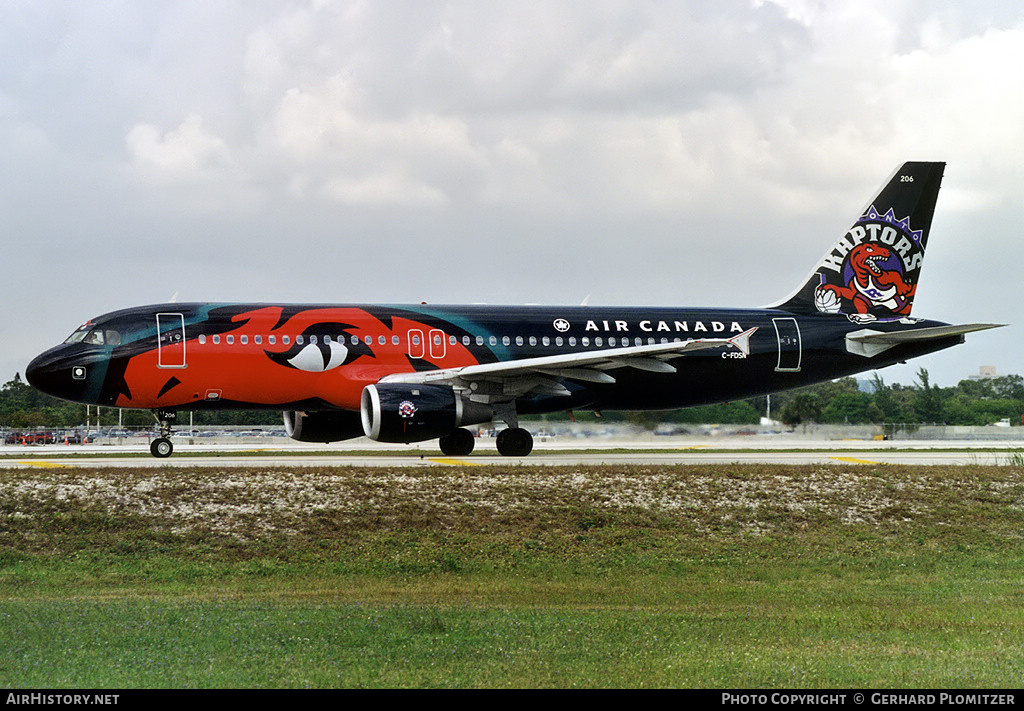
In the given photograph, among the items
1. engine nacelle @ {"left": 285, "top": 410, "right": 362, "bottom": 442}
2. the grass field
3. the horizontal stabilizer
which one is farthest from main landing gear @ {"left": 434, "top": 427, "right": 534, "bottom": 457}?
the horizontal stabilizer

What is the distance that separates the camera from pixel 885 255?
35938mm

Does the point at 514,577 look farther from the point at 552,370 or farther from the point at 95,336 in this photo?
the point at 95,336

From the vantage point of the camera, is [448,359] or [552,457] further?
[552,457]

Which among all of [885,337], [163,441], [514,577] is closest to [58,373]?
[163,441]

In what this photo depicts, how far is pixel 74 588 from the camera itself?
16344 mm

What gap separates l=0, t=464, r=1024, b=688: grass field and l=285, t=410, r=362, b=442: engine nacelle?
24.1ft

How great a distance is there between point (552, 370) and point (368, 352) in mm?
4706

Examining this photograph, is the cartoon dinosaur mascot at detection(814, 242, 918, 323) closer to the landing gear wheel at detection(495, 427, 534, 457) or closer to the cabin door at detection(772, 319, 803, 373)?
the cabin door at detection(772, 319, 803, 373)

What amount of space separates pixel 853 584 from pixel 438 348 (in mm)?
15312

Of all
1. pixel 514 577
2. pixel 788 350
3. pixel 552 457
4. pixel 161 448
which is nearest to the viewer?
Result: pixel 514 577

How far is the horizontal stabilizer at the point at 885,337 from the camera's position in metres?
33.4

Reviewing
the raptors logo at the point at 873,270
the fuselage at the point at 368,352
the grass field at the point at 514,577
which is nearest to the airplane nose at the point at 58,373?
the fuselage at the point at 368,352

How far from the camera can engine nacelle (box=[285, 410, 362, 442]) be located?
101 ft

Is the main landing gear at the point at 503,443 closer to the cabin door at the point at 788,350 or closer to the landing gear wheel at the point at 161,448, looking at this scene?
the landing gear wheel at the point at 161,448
